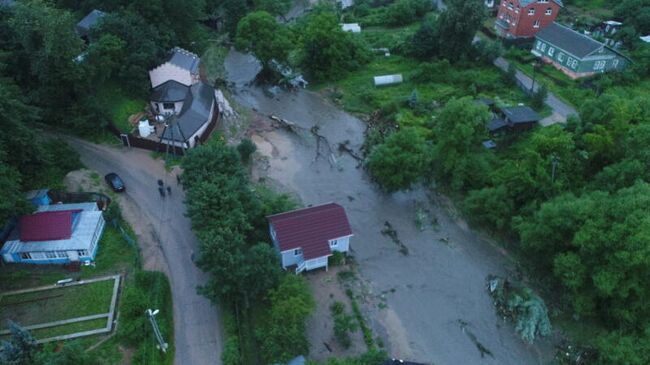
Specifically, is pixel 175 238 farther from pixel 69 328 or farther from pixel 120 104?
pixel 120 104

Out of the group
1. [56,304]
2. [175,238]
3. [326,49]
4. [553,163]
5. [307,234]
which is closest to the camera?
[56,304]

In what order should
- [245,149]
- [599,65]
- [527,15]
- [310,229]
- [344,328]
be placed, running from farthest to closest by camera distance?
[527,15], [599,65], [245,149], [310,229], [344,328]

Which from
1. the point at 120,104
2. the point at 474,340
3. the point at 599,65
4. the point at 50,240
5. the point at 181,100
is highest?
the point at 120,104

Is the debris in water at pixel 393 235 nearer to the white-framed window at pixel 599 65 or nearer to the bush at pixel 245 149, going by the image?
the bush at pixel 245 149

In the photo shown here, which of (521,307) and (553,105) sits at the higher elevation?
(553,105)

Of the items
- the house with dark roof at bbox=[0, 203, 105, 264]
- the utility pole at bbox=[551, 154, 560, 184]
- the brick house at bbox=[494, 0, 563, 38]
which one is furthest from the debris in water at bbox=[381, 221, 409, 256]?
the brick house at bbox=[494, 0, 563, 38]

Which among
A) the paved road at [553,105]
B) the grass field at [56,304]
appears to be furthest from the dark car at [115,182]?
the paved road at [553,105]

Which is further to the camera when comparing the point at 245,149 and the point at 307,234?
the point at 245,149

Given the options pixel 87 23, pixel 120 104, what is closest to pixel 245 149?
pixel 120 104
